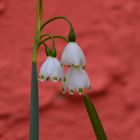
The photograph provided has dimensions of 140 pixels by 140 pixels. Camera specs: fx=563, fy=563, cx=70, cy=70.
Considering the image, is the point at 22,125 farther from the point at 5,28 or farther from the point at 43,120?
the point at 5,28

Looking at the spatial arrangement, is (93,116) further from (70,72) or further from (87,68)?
(87,68)

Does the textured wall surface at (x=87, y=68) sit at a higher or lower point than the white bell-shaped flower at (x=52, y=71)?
higher

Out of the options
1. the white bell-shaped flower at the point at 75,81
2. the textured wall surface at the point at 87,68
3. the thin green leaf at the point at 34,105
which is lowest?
the thin green leaf at the point at 34,105

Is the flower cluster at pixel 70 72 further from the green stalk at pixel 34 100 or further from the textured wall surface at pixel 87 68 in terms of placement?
the textured wall surface at pixel 87 68

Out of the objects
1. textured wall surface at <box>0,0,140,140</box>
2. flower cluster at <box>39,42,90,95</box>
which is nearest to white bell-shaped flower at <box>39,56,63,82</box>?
flower cluster at <box>39,42,90,95</box>

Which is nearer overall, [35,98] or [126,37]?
[35,98]

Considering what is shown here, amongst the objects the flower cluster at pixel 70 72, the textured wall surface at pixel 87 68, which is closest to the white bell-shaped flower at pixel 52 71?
the flower cluster at pixel 70 72

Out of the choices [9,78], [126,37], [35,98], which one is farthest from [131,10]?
[35,98]

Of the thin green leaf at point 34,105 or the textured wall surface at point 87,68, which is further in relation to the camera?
the textured wall surface at point 87,68
